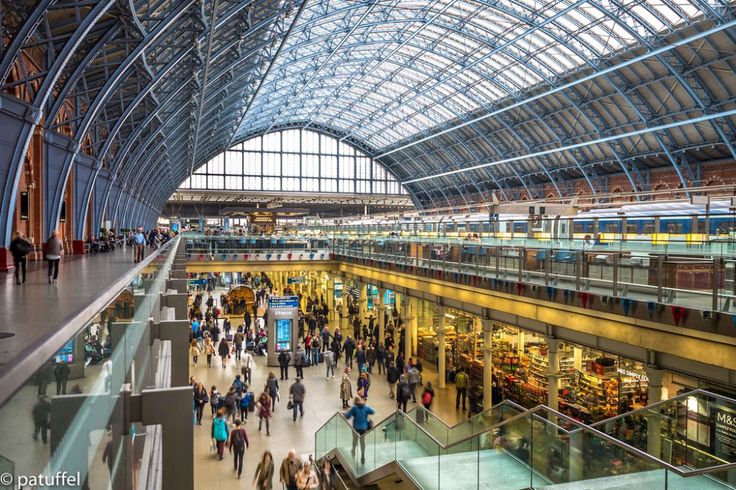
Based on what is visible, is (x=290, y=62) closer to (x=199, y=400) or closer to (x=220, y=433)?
(x=199, y=400)

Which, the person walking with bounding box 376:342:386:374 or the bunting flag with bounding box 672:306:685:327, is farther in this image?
the person walking with bounding box 376:342:386:374

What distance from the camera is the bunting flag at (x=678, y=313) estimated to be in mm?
10609

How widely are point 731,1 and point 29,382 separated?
37.4 meters

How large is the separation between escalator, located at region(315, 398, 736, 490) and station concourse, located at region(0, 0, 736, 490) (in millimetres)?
36

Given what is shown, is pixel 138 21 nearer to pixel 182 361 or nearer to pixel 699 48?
pixel 182 361

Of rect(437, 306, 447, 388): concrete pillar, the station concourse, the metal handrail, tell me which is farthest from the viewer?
rect(437, 306, 447, 388): concrete pillar

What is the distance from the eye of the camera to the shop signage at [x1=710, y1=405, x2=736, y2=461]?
661cm

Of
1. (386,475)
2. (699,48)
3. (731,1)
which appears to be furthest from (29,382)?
(699,48)

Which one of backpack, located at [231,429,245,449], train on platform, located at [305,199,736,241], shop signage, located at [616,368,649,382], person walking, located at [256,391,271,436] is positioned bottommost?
person walking, located at [256,391,271,436]

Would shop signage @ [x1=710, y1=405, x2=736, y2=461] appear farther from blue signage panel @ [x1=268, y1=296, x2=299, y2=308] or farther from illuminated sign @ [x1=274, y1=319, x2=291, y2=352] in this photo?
blue signage panel @ [x1=268, y1=296, x2=299, y2=308]

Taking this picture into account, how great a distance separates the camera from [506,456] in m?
7.97

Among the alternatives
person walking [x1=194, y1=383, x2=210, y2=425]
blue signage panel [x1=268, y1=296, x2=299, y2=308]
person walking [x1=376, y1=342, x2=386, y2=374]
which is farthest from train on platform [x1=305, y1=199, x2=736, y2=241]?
person walking [x1=194, y1=383, x2=210, y2=425]

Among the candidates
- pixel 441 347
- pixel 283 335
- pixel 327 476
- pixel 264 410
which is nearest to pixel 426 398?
pixel 264 410

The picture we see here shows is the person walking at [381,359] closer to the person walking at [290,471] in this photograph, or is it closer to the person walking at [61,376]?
the person walking at [290,471]
